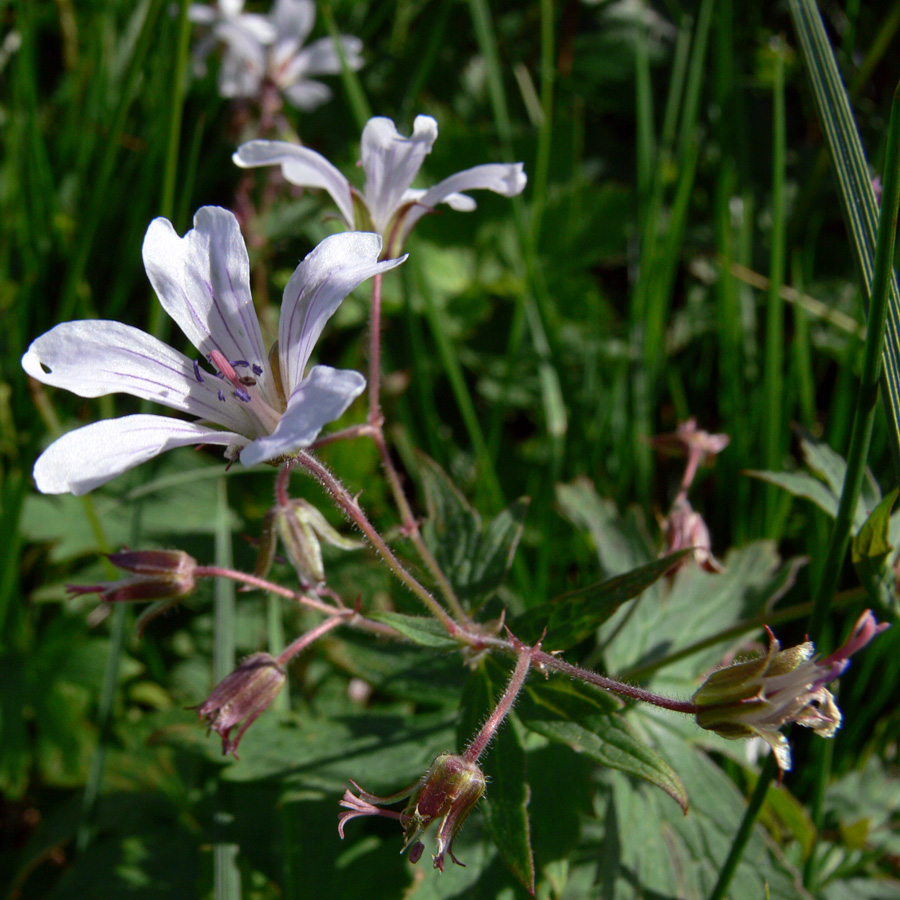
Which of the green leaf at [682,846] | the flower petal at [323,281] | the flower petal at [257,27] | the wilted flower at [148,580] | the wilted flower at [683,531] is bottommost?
the green leaf at [682,846]

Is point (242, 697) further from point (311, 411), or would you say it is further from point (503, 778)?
point (311, 411)

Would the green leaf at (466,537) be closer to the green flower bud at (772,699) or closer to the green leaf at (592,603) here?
the green leaf at (592,603)

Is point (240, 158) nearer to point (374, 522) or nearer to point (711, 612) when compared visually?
point (374, 522)

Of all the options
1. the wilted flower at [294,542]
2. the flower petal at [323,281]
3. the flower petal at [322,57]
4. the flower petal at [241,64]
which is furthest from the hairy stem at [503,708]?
the flower petal at [241,64]

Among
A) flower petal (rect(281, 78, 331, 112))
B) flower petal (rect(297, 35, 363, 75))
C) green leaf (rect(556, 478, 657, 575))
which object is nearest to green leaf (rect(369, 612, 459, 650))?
green leaf (rect(556, 478, 657, 575))

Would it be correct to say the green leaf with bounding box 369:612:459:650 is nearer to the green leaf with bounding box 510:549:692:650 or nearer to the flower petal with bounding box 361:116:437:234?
the green leaf with bounding box 510:549:692:650

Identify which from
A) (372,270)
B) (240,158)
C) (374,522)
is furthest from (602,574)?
(240,158)

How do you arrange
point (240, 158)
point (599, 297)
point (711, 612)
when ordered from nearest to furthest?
point (240, 158) < point (711, 612) < point (599, 297)

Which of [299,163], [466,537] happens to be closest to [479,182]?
[299,163]
